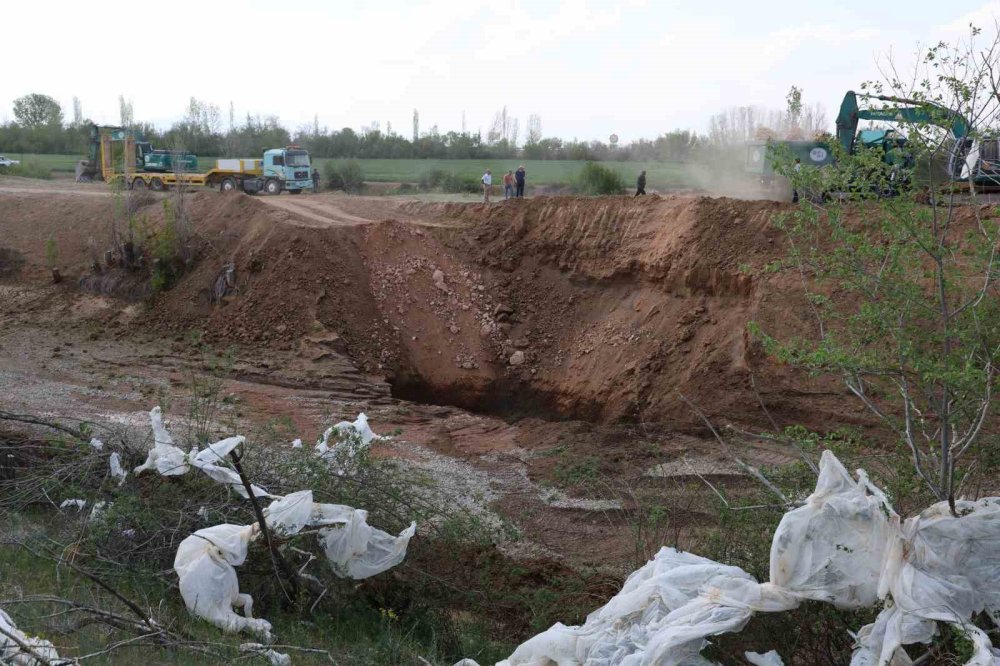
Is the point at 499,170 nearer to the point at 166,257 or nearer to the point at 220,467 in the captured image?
the point at 166,257

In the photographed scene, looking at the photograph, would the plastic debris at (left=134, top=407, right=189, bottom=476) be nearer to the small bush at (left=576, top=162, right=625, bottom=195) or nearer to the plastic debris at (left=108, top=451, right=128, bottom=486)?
the plastic debris at (left=108, top=451, right=128, bottom=486)

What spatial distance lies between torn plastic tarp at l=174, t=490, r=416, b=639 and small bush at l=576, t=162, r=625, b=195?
22.2m

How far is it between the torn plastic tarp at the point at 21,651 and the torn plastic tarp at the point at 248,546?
1.62 m

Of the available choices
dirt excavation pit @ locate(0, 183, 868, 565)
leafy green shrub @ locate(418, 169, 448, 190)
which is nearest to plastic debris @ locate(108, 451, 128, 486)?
dirt excavation pit @ locate(0, 183, 868, 565)

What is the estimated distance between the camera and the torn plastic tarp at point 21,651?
14.7 feet

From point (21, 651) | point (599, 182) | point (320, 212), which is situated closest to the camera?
point (21, 651)

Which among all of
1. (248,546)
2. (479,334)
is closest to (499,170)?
(479,334)

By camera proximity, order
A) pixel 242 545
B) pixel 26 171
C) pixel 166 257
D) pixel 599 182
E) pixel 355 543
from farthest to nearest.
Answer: pixel 26 171
pixel 599 182
pixel 166 257
pixel 355 543
pixel 242 545

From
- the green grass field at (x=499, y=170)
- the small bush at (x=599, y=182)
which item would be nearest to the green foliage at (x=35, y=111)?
the green grass field at (x=499, y=170)

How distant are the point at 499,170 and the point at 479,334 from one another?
31.1 m

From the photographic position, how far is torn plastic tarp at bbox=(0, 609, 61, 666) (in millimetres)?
4469

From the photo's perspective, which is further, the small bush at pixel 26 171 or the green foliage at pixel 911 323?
the small bush at pixel 26 171

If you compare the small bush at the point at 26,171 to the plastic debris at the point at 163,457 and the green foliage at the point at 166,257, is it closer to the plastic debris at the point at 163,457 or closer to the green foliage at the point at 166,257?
the green foliage at the point at 166,257

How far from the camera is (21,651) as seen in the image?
454 cm
